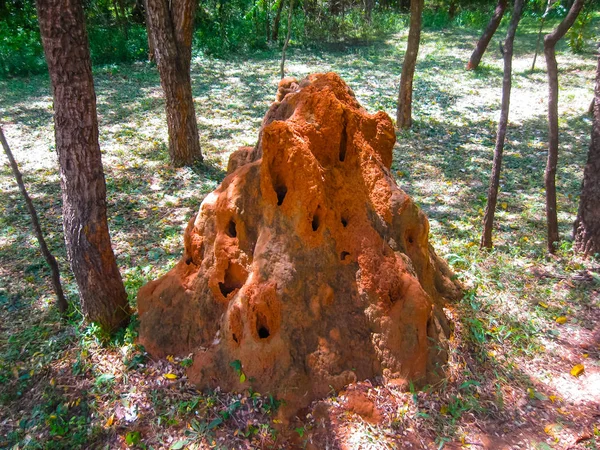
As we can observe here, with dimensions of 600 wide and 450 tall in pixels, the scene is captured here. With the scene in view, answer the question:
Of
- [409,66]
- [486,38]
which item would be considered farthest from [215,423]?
[486,38]

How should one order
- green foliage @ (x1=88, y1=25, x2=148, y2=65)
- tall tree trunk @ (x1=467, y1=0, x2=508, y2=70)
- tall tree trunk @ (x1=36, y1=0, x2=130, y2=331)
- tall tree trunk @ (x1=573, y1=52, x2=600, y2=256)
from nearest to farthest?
tall tree trunk @ (x1=36, y1=0, x2=130, y2=331) < tall tree trunk @ (x1=573, y1=52, x2=600, y2=256) < tall tree trunk @ (x1=467, y1=0, x2=508, y2=70) < green foliage @ (x1=88, y1=25, x2=148, y2=65)

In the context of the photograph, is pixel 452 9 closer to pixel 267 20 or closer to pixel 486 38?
pixel 267 20

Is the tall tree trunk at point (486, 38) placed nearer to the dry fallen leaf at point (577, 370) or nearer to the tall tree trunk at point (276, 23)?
the tall tree trunk at point (276, 23)

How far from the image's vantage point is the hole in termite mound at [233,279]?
3.06 metres

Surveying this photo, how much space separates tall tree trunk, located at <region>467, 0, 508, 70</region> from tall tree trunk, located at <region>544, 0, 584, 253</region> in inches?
276

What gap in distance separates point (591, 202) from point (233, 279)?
3.77 m

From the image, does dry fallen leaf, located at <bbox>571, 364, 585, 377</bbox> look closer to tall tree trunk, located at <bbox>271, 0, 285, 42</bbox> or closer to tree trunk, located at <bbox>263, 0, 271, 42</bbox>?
tall tree trunk, located at <bbox>271, 0, 285, 42</bbox>

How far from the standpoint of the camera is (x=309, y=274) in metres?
2.90

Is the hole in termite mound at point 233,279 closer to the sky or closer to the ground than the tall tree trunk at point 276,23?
closer to the ground

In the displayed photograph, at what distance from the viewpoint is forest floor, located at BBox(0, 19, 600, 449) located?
2727 mm

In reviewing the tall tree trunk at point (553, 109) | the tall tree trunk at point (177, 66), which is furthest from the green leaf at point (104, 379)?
the tall tree trunk at point (553, 109)

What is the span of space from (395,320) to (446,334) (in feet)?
1.84

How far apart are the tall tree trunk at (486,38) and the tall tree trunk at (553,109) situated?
701 centimetres

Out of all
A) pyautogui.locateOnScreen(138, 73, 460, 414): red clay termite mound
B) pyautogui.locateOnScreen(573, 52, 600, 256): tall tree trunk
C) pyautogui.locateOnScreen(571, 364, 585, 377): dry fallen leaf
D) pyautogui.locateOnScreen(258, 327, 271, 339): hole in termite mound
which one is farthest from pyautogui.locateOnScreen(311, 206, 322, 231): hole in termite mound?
pyautogui.locateOnScreen(573, 52, 600, 256): tall tree trunk
